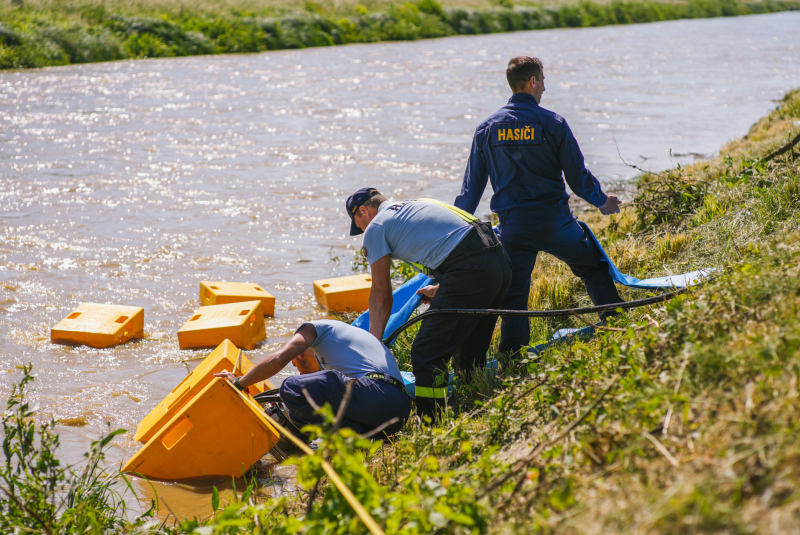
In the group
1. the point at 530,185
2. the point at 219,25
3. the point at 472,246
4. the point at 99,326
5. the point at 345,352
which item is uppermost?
→ the point at 219,25

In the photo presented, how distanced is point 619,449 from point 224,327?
3.82 metres

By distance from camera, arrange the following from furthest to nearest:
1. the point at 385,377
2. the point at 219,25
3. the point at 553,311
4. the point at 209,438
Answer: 1. the point at 219,25
2. the point at 385,377
3. the point at 553,311
4. the point at 209,438

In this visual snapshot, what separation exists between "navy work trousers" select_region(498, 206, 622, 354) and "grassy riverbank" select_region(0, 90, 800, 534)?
1.82 ft

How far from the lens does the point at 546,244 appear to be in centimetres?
463

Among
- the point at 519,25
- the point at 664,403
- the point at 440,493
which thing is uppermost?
the point at 519,25

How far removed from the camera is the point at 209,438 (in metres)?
3.83

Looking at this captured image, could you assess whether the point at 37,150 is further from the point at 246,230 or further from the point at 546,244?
the point at 546,244

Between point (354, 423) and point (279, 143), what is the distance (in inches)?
423

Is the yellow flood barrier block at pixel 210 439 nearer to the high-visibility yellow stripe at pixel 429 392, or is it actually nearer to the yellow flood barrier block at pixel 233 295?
the high-visibility yellow stripe at pixel 429 392

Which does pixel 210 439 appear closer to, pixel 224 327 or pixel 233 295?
pixel 224 327

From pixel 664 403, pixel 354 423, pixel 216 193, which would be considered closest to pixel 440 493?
pixel 664 403

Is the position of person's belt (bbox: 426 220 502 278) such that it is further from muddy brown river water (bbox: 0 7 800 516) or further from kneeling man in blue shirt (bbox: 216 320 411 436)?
muddy brown river water (bbox: 0 7 800 516)

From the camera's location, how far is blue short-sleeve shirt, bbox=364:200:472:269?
14.0 feet

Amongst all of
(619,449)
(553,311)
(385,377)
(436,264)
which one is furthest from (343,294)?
(619,449)
